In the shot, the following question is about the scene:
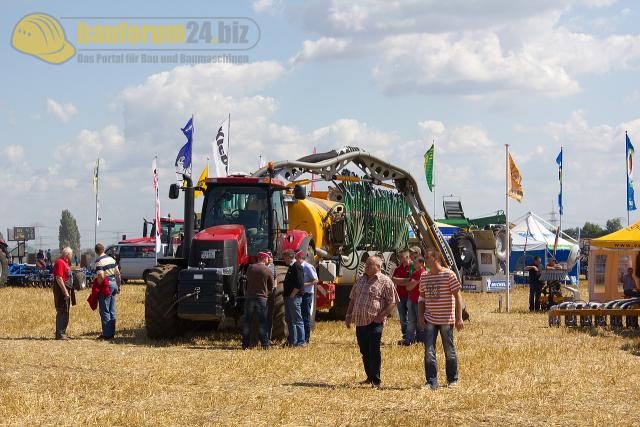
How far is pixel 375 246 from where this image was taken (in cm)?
2311

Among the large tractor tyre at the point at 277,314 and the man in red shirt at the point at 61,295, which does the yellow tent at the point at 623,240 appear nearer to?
the large tractor tyre at the point at 277,314

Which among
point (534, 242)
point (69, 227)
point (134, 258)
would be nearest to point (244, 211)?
point (134, 258)

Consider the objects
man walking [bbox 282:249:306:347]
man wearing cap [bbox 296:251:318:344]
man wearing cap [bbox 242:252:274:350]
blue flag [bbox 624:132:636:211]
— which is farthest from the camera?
blue flag [bbox 624:132:636:211]

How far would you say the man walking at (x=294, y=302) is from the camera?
16.2m

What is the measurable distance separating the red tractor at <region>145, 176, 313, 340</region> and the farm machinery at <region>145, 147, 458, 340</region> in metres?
0.02

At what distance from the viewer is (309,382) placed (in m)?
12.4

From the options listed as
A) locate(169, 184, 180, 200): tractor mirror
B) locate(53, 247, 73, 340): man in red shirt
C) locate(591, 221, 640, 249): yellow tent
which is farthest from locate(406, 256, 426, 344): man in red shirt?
locate(591, 221, 640, 249): yellow tent

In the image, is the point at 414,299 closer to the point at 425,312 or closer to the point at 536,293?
the point at 425,312

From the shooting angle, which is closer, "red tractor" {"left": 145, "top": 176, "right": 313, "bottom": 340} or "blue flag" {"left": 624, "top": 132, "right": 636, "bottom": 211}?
"red tractor" {"left": 145, "top": 176, "right": 313, "bottom": 340}

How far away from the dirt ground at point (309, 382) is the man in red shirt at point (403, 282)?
44 cm

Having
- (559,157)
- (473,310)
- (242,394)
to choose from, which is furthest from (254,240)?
(559,157)

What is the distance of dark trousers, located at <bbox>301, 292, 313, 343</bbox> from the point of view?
16.6 m

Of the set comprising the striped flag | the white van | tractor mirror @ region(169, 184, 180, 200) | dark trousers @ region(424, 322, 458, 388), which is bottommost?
dark trousers @ region(424, 322, 458, 388)

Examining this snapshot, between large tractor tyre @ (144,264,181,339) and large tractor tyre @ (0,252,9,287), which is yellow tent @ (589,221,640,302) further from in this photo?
large tractor tyre @ (0,252,9,287)
